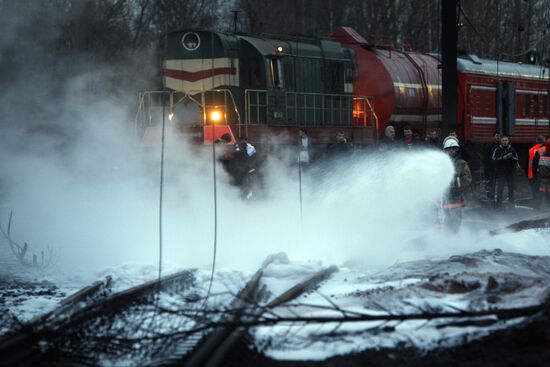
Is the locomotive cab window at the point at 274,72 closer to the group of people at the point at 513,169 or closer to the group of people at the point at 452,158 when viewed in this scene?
the group of people at the point at 452,158

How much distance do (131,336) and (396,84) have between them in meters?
17.6

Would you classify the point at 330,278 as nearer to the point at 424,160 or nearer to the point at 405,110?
the point at 424,160

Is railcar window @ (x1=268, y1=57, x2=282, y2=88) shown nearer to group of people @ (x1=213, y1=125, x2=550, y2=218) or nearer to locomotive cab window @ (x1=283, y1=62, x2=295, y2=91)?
locomotive cab window @ (x1=283, y1=62, x2=295, y2=91)

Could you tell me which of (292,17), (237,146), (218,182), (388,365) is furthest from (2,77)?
(292,17)

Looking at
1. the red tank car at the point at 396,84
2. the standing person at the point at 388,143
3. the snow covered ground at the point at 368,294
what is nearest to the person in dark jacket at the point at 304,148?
the standing person at the point at 388,143

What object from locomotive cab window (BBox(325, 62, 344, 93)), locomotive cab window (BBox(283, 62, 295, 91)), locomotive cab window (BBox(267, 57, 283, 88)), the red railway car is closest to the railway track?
locomotive cab window (BBox(267, 57, 283, 88))

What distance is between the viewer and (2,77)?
11875mm

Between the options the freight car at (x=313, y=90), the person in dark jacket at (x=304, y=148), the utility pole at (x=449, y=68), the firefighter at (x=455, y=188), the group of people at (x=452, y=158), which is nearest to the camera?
the firefighter at (x=455, y=188)

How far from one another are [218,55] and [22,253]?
28.8ft

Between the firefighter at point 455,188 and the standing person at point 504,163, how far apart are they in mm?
6657

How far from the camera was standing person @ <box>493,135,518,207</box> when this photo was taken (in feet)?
63.7

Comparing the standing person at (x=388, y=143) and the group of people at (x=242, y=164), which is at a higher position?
the standing person at (x=388, y=143)

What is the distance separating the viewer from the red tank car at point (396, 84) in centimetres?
2264

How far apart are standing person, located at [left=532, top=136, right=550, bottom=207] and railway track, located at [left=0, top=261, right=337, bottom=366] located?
11.2m
